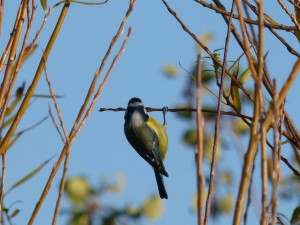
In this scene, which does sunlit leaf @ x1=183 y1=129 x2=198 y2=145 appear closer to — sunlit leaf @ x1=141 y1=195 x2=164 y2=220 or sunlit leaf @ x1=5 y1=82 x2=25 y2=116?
sunlit leaf @ x1=141 y1=195 x2=164 y2=220

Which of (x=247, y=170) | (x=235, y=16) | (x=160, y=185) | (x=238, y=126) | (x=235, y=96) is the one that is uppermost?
(x=238, y=126)

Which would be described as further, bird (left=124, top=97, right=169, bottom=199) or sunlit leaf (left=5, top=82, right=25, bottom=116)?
bird (left=124, top=97, right=169, bottom=199)

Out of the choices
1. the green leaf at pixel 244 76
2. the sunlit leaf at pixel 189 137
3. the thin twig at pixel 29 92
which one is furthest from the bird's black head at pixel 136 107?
the sunlit leaf at pixel 189 137

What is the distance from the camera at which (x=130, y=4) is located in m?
1.98

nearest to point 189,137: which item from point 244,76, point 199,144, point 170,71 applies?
point 170,71

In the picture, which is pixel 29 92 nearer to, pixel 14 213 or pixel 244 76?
pixel 14 213

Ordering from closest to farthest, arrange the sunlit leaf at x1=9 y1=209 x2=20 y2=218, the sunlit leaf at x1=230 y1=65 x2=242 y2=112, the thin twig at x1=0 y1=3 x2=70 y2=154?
the thin twig at x1=0 y1=3 x2=70 y2=154, the sunlit leaf at x1=9 y1=209 x2=20 y2=218, the sunlit leaf at x1=230 y1=65 x2=242 y2=112

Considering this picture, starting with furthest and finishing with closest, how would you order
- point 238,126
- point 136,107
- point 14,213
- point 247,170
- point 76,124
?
point 136,107
point 238,126
point 14,213
point 76,124
point 247,170

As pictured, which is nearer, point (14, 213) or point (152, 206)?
point (14, 213)

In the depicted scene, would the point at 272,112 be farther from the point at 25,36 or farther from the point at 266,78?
the point at 25,36

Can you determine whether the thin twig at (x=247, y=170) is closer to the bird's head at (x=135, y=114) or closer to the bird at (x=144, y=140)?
the bird's head at (x=135, y=114)

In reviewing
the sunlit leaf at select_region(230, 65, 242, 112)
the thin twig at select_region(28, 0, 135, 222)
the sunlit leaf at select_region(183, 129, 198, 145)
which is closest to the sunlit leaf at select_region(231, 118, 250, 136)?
the sunlit leaf at select_region(230, 65, 242, 112)

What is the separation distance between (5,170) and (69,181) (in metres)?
2.75

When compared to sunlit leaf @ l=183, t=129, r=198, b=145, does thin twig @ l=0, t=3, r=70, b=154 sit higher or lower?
lower
